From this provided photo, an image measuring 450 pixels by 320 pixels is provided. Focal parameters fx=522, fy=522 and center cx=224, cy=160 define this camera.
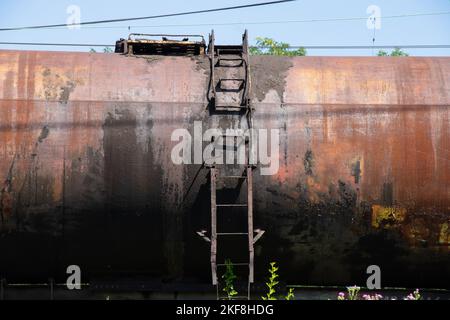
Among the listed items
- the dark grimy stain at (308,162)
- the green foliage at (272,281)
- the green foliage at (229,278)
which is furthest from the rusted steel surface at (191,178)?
the green foliage at (229,278)

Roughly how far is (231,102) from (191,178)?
1.09 metres

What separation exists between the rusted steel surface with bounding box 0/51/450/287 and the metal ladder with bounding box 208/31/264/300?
0.16 metres

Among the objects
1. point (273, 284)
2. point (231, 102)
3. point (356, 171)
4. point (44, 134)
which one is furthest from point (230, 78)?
point (273, 284)

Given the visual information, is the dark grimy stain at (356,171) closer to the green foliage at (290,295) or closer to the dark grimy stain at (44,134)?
the green foliage at (290,295)

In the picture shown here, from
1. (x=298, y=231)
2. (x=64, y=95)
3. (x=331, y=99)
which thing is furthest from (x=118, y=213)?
(x=331, y=99)

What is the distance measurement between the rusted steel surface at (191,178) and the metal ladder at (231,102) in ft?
0.52

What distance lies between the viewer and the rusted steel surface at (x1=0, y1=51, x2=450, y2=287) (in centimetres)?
632

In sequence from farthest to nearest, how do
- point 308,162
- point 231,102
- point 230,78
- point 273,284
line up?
point 230,78
point 231,102
point 308,162
point 273,284

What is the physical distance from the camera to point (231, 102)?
661cm

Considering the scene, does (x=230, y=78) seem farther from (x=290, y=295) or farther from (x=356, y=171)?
(x=290, y=295)

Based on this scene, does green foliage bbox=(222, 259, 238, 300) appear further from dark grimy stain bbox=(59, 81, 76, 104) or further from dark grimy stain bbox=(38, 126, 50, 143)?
dark grimy stain bbox=(59, 81, 76, 104)

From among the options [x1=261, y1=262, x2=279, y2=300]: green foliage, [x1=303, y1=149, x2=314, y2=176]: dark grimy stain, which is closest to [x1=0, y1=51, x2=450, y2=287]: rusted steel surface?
[x1=303, y1=149, x2=314, y2=176]: dark grimy stain

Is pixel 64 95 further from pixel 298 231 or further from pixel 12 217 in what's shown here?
pixel 298 231

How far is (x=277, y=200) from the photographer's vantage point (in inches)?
254
